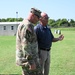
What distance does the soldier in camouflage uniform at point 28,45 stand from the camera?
4.95 meters

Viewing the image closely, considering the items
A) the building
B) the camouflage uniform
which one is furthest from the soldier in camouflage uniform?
the building

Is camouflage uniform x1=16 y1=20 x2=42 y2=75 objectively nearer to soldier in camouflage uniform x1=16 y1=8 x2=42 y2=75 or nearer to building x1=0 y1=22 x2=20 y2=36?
soldier in camouflage uniform x1=16 y1=8 x2=42 y2=75

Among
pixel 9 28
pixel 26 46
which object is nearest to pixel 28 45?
pixel 26 46

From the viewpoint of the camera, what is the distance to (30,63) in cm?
500

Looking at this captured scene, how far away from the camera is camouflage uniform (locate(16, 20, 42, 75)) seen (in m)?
4.95

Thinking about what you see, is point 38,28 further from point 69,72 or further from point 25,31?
point 69,72

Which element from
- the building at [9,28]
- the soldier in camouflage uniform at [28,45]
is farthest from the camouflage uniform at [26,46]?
the building at [9,28]

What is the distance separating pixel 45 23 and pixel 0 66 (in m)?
4.74

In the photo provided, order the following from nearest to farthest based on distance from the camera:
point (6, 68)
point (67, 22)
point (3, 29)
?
point (6, 68) → point (3, 29) → point (67, 22)

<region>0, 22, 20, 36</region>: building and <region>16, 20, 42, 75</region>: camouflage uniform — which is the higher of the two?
<region>16, 20, 42, 75</region>: camouflage uniform

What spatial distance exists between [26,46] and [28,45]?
41 millimetres

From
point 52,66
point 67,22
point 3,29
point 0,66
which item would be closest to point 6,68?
point 0,66

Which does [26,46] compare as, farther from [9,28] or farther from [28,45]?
[9,28]

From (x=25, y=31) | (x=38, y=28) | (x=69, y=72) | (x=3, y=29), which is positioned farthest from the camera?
(x=3, y=29)
